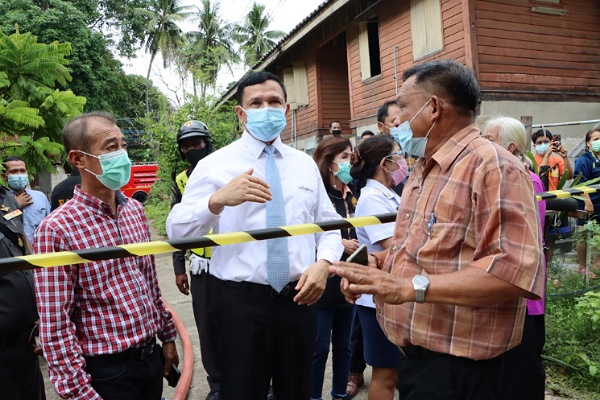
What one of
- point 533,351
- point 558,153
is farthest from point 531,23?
point 533,351

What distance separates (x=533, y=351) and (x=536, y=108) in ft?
28.9

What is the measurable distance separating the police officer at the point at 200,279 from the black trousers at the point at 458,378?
1922 millimetres

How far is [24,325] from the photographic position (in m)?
2.19

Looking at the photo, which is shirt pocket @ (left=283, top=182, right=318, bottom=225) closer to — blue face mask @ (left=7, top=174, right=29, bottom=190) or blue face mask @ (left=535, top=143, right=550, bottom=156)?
blue face mask @ (left=7, top=174, right=29, bottom=190)

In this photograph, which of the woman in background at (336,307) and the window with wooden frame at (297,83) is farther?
the window with wooden frame at (297,83)

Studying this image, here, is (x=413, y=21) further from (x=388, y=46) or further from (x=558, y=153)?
(x=558, y=153)

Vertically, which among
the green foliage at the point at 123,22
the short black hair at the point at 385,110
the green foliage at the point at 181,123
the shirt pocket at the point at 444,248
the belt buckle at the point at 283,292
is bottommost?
the belt buckle at the point at 283,292

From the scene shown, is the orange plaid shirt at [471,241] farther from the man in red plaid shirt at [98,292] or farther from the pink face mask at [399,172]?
the pink face mask at [399,172]

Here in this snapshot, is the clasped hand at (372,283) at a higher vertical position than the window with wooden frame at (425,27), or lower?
lower

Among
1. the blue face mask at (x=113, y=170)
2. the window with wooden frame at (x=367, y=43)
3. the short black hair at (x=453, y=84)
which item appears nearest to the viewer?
the short black hair at (x=453, y=84)

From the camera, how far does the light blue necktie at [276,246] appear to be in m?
2.06

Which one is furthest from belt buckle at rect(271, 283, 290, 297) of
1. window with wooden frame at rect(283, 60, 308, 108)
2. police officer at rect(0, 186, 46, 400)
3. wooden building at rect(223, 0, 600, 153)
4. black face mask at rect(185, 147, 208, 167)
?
window with wooden frame at rect(283, 60, 308, 108)

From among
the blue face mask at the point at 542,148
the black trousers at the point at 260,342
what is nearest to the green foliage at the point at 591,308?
the black trousers at the point at 260,342

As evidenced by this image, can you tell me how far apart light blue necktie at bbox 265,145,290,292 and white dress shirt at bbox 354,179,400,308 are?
77 centimetres
